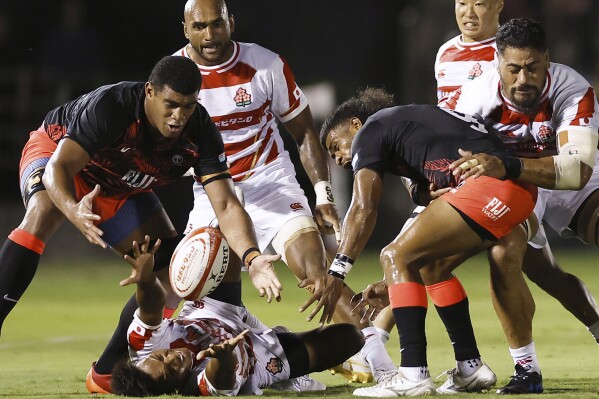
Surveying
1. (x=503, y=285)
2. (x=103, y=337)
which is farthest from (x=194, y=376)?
(x=103, y=337)

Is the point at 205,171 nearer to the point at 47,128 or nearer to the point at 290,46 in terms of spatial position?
the point at 47,128

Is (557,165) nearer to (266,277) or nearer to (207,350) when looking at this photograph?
(266,277)

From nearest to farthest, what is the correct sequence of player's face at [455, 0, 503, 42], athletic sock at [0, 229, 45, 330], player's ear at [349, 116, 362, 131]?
athletic sock at [0, 229, 45, 330]
player's ear at [349, 116, 362, 131]
player's face at [455, 0, 503, 42]

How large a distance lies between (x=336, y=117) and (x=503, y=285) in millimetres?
1550

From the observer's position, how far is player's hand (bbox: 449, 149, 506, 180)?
18.6 ft

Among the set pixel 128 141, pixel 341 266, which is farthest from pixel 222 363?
pixel 128 141

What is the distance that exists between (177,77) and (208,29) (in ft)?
4.82

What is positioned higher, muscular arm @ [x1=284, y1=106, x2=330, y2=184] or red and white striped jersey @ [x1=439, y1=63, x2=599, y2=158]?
red and white striped jersey @ [x1=439, y1=63, x2=599, y2=158]

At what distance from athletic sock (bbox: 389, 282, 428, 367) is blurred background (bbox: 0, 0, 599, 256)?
8193 millimetres

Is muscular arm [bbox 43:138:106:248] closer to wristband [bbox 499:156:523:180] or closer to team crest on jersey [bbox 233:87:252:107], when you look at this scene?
team crest on jersey [bbox 233:87:252:107]

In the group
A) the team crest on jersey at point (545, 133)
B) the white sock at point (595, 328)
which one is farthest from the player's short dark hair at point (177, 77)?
the white sock at point (595, 328)

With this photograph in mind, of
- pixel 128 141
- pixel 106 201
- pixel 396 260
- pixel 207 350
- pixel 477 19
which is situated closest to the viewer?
pixel 207 350

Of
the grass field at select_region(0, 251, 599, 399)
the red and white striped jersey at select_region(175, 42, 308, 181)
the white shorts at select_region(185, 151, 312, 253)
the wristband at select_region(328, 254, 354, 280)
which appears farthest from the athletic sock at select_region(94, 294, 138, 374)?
the red and white striped jersey at select_region(175, 42, 308, 181)

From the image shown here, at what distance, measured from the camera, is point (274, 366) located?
6.08 meters
